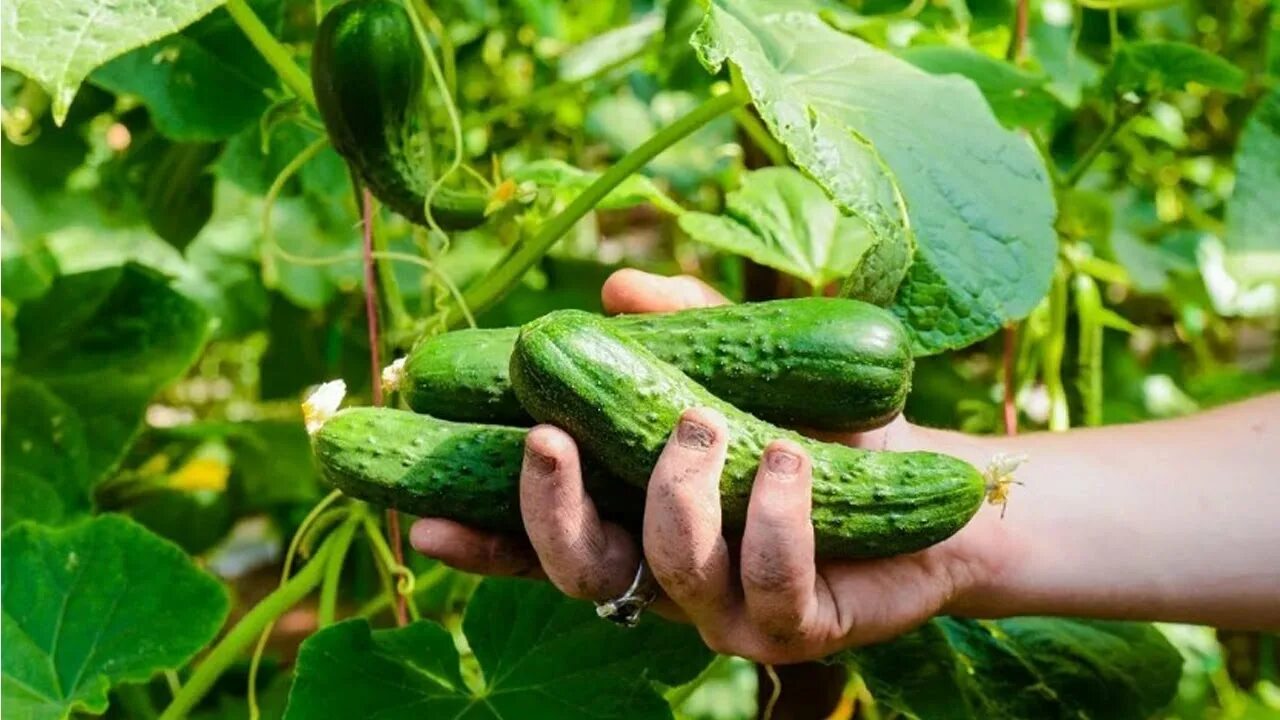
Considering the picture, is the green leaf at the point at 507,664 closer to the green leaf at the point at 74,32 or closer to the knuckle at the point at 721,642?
the knuckle at the point at 721,642

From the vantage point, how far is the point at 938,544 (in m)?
0.97

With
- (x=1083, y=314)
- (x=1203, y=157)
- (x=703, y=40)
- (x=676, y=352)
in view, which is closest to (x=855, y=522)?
(x=676, y=352)

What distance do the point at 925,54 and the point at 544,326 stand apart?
1.91 ft

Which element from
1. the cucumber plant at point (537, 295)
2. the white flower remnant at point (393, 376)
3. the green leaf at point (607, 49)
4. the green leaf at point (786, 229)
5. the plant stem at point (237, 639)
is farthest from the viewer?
the green leaf at point (607, 49)

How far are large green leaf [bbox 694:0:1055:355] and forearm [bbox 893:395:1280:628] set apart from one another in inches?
6.9

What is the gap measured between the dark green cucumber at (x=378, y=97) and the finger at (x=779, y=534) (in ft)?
1.30

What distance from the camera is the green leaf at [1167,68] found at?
1222 millimetres

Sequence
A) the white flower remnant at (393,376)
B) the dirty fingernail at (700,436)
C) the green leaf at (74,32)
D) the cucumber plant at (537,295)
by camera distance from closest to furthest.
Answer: the green leaf at (74,32)
the dirty fingernail at (700,436)
the cucumber plant at (537,295)
the white flower remnant at (393,376)

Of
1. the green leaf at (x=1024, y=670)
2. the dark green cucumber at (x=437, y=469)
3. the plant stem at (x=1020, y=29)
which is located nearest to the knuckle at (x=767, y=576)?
the dark green cucumber at (x=437, y=469)

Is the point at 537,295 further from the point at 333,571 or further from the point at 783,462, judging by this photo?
the point at 783,462

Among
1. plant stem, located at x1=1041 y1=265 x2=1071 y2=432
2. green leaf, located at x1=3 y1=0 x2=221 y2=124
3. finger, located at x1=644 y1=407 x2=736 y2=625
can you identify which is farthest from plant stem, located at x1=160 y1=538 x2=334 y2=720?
plant stem, located at x1=1041 y1=265 x2=1071 y2=432

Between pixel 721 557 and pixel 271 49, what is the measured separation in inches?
22.3

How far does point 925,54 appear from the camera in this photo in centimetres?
121

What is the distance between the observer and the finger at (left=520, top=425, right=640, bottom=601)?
0.78 metres
